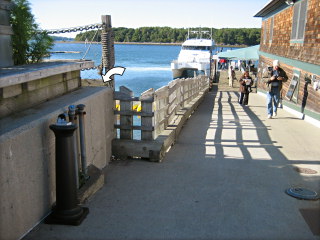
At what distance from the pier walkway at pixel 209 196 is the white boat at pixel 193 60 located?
118 ft

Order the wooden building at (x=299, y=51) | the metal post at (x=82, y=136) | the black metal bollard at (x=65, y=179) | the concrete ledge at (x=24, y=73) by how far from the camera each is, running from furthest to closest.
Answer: the wooden building at (x=299, y=51)
the metal post at (x=82, y=136)
the black metal bollard at (x=65, y=179)
the concrete ledge at (x=24, y=73)

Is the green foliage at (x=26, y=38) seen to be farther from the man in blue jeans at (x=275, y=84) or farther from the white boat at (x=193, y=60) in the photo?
the white boat at (x=193, y=60)

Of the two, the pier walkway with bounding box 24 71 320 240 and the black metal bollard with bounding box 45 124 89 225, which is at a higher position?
the black metal bollard with bounding box 45 124 89 225

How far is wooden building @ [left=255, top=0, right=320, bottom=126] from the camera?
10766 mm

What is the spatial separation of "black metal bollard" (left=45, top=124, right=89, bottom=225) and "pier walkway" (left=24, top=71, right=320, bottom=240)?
11 cm

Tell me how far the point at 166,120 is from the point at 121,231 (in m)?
4.15

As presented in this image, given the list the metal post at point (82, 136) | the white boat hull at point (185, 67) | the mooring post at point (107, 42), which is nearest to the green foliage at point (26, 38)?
the metal post at point (82, 136)

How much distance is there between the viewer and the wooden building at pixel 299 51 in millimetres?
10766

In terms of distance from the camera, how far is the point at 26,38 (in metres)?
5.20

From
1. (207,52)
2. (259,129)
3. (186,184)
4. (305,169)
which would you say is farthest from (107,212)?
(207,52)

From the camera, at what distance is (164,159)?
21.7 ft

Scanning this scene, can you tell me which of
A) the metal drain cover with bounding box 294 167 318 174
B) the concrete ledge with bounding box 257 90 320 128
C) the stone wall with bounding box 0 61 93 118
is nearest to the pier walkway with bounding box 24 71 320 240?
the metal drain cover with bounding box 294 167 318 174

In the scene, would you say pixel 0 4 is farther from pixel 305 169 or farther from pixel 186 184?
pixel 305 169

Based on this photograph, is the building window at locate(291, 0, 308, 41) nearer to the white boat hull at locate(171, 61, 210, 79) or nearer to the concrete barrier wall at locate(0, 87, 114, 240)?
the concrete barrier wall at locate(0, 87, 114, 240)
